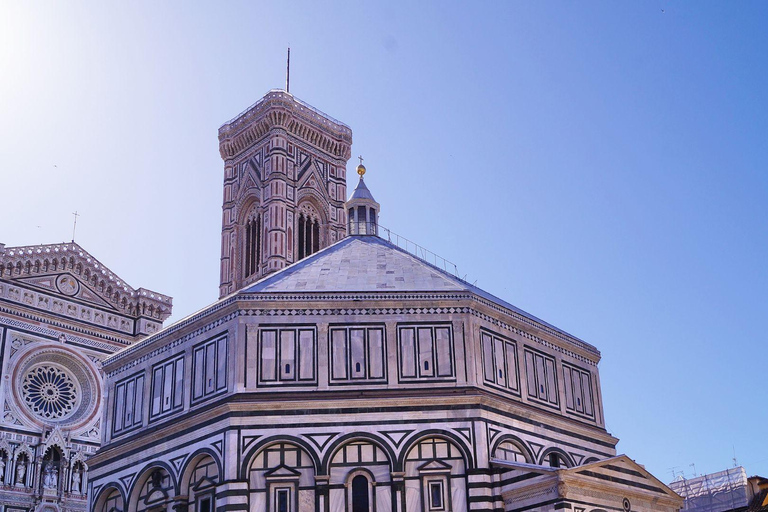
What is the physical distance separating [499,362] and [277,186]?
35195 mm

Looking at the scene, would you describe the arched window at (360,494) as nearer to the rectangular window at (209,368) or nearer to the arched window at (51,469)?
the rectangular window at (209,368)

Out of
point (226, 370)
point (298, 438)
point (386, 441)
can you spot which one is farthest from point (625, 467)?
point (226, 370)

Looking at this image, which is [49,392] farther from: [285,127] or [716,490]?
[716,490]

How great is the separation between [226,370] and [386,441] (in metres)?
5.53

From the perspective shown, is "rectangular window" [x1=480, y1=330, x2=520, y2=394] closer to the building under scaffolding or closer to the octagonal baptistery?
the octagonal baptistery

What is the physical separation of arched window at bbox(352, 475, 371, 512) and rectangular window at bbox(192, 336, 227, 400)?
5.07 meters

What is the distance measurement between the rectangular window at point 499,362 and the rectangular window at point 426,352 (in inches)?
51.5

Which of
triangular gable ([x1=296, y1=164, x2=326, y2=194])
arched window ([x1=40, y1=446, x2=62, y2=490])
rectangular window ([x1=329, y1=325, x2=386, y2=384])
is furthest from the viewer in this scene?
triangular gable ([x1=296, y1=164, x2=326, y2=194])

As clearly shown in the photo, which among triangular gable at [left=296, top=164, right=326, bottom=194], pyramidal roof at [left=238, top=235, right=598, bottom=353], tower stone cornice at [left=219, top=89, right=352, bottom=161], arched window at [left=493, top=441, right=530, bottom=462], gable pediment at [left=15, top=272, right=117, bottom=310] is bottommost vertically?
arched window at [left=493, top=441, right=530, bottom=462]

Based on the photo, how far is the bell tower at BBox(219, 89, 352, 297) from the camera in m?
64.1

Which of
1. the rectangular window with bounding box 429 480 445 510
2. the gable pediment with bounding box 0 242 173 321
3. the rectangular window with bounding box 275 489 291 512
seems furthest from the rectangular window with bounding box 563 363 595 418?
the gable pediment with bounding box 0 242 173 321

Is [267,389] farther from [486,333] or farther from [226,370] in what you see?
[486,333]

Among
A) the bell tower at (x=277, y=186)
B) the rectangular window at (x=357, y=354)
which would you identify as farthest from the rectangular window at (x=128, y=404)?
the bell tower at (x=277, y=186)

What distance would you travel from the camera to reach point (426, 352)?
30.7m
